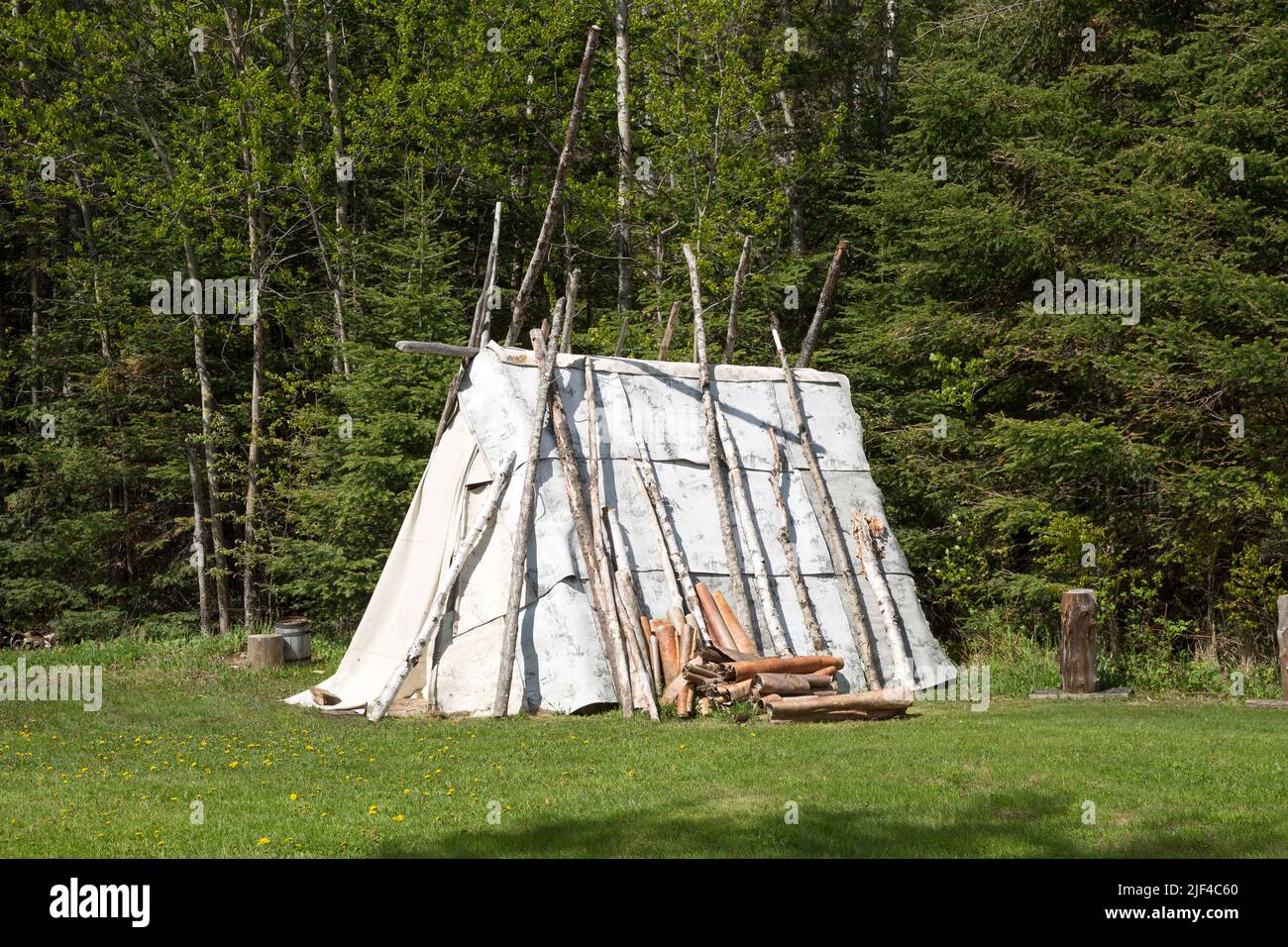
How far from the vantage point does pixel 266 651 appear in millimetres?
16297

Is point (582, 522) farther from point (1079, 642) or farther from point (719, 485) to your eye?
point (1079, 642)

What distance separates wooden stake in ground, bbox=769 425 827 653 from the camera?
12672 millimetres

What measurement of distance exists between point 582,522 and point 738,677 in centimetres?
206

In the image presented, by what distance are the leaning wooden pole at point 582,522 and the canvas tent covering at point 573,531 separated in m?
0.09

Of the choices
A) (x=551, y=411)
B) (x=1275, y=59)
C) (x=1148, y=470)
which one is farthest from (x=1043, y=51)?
(x=551, y=411)

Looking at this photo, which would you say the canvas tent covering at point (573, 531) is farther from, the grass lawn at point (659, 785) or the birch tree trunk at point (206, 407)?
the birch tree trunk at point (206, 407)

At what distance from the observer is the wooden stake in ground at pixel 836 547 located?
42.3 feet

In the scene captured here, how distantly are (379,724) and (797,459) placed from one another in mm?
5191

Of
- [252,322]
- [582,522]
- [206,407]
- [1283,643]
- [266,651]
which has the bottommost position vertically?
[266,651]

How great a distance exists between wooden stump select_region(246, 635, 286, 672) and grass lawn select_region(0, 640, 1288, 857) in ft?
14.0

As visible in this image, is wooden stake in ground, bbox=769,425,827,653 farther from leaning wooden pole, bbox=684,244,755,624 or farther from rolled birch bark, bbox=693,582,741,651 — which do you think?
rolled birch bark, bbox=693,582,741,651

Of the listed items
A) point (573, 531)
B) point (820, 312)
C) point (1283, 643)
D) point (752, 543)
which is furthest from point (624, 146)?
point (1283, 643)

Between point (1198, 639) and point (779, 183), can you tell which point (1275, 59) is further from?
point (779, 183)

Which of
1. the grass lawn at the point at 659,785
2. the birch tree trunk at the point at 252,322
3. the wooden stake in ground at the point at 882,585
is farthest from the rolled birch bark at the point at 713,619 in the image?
the birch tree trunk at the point at 252,322
